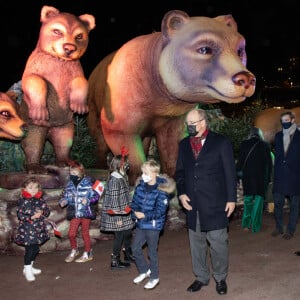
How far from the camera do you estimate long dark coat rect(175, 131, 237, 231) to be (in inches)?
150

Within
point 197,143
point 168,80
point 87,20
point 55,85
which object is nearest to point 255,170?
point 168,80

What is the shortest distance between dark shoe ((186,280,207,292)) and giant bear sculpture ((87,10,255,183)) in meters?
1.92

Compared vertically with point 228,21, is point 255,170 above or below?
below

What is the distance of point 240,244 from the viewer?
5465 millimetres

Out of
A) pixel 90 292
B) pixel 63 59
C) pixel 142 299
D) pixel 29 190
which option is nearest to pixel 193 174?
pixel 142 299

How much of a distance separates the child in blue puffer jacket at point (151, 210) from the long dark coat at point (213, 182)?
33cm

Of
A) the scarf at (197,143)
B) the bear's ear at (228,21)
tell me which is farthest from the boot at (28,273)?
the bear's ear at (228,21)

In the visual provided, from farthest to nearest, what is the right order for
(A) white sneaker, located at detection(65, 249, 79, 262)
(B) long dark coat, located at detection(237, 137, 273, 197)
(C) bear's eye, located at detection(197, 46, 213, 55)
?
(B) long dark coat, located at detection(237, 137, 273, 197)
(C) bear's eye, located at detection(197, 46, 213, 55)
(A) white sneaker, located at detection(65, 249, 79, 262)

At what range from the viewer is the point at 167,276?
440 cm

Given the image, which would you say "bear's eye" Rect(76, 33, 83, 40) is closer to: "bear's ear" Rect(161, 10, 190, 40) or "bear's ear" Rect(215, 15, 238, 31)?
"bear's ear" Rect(161, 10, 190, 40)

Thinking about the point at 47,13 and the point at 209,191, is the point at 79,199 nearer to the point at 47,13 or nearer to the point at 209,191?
the point at 209,191

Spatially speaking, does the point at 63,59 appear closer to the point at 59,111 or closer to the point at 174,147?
the point at 59,111

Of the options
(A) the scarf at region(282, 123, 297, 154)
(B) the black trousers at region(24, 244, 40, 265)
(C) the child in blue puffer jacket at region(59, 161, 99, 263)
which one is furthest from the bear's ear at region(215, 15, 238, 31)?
(B) the black trousers at region(24, 244, 40, 265)

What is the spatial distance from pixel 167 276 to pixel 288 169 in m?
2.06
